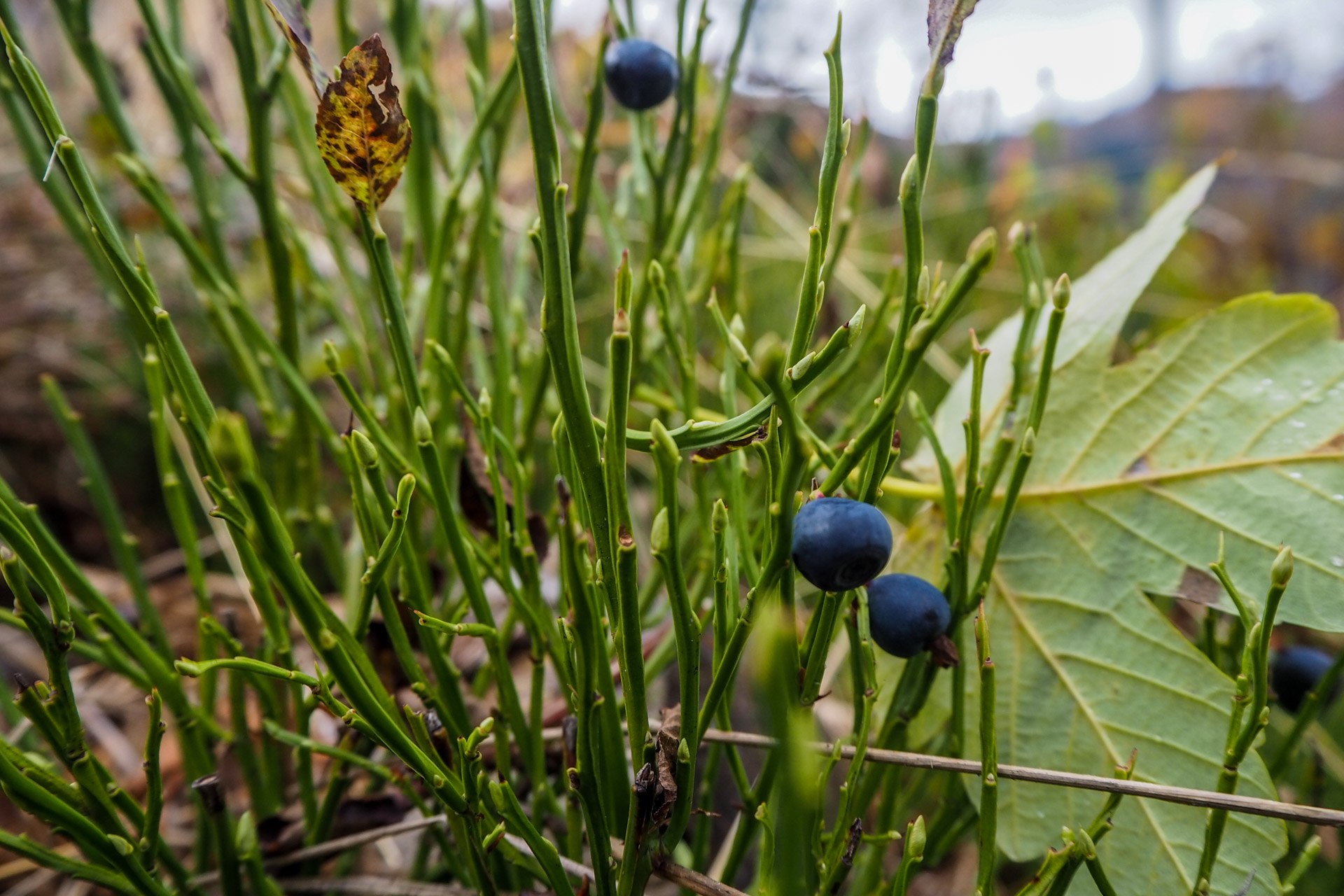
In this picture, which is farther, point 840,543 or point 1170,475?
point 1170,475

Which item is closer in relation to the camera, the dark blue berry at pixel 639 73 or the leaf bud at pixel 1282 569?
the leaf bud at pixel 1282 569

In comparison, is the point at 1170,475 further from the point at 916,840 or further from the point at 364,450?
the point at 364,450

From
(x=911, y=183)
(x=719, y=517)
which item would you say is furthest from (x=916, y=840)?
(x=911, y=183)

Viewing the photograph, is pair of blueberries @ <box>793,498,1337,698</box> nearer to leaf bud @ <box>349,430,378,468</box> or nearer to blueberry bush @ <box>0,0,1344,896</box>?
blueberry bush @ <box>0,0,1344,896</box>

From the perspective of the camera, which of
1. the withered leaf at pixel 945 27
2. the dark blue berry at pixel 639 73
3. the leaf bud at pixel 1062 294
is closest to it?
the withered leaf at pixel 945 27

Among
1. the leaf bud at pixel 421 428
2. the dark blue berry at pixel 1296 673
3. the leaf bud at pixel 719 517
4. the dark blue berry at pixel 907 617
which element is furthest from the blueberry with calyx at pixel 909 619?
the dark blue berry at pixel 1296 673

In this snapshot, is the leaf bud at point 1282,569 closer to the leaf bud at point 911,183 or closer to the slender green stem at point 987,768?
the slender green stem at point 987,768

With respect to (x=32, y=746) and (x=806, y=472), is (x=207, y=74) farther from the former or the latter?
(x=806, y=472)
